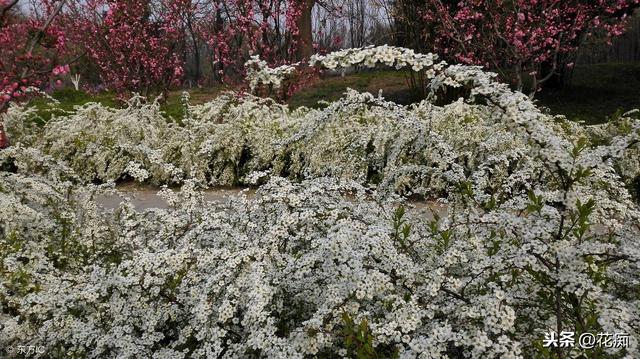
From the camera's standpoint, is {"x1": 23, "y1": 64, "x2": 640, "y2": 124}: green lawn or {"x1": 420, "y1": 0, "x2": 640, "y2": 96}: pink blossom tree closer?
{"x1": 420, "y1": 0, "x2": 640, "y2": 96}: pink blossom tree

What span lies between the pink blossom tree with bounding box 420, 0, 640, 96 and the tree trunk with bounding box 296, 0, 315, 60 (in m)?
2.47

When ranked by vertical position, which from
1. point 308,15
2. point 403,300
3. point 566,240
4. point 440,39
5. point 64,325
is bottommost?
point 64,325

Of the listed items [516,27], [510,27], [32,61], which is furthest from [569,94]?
[32,61]

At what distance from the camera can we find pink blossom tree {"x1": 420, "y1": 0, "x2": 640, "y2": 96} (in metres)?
8.50

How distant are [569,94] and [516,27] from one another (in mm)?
5864

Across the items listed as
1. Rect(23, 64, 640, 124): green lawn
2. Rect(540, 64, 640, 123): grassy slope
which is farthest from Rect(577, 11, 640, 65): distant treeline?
Rect(540, 64, 640, 123): grassy slope

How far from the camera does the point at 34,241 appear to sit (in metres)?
3.33

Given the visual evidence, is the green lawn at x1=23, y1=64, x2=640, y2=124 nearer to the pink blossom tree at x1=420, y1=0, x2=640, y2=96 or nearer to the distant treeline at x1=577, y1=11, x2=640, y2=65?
the pink blossom tree at x1=420, y1=0, x2=640, y2=96

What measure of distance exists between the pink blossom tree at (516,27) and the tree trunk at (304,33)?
2.47 meters

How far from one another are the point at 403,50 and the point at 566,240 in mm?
1064

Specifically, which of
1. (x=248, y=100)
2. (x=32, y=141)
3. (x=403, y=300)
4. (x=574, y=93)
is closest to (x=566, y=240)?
(x=403, y=300)

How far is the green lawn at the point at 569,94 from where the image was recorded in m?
11.9

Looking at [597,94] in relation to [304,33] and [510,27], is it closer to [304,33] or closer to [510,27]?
Result: [510,27]

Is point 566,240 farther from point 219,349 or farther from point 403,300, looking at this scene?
point 219,349
